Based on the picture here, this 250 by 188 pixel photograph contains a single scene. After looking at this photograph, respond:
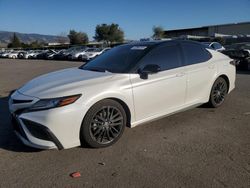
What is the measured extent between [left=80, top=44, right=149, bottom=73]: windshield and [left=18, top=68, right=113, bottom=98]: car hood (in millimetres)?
245

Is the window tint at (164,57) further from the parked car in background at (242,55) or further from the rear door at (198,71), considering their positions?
the parked car in background at (242,55)

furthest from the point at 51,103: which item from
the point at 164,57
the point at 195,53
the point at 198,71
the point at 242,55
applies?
the point at 242,55

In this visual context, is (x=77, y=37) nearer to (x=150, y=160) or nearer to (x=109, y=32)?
(x=109, y=32)

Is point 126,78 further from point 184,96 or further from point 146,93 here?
point 184,96

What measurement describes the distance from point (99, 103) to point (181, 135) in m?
1.47

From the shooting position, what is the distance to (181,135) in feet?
14.6

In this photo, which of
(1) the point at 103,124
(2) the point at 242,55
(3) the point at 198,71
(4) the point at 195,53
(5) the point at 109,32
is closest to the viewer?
(1) the point at 103,124

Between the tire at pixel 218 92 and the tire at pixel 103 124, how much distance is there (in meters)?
2.34

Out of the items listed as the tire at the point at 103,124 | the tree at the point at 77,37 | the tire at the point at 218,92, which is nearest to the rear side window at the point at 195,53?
the tire at the point at 218,92

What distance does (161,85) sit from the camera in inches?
177

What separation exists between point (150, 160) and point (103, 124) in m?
0.85

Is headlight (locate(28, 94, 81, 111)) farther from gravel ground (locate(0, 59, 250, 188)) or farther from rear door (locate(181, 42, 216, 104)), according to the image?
rear door (locate(181, 42, 216, 104))

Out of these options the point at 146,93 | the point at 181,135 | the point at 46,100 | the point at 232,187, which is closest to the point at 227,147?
the point at 181,135

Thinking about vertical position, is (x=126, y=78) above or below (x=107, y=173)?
above
